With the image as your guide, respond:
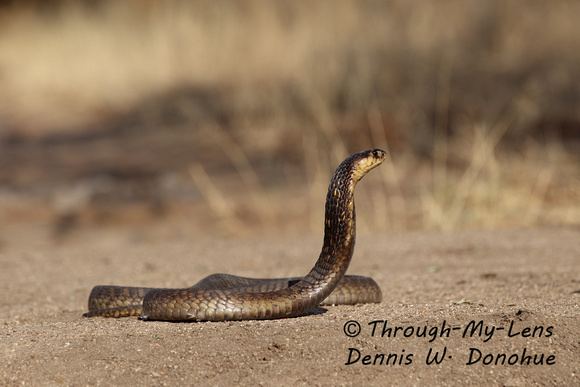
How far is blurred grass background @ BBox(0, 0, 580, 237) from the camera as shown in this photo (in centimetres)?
1098

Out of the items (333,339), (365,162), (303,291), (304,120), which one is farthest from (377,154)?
(304,120)

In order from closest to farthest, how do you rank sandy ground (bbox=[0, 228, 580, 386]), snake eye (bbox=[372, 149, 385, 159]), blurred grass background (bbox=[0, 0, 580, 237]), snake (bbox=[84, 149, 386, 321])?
sandy ground (bbox=[0, 228, 580, 386]) < snake (bbox=[84, 149, 386, 321]) < snake eye (bbox=[372, 149, 385, 159]) < blurred grass background (bbox=[0, 0, 580, 237])

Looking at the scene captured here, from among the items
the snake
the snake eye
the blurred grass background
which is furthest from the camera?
the blurred grass background

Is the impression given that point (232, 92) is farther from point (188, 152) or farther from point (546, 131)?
point (546, 131)

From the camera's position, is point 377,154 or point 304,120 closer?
point 377,154

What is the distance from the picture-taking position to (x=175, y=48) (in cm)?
1814

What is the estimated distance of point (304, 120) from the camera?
46.0 ft

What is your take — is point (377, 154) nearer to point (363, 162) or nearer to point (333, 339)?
point (363, 162)

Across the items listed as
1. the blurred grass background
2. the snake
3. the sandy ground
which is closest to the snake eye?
the snake

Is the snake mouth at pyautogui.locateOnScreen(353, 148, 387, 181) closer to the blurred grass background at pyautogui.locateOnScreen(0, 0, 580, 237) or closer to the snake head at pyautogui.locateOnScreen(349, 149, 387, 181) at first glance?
the snake head at pyautogui.locateOnScreen(349, 149, 387, 181)

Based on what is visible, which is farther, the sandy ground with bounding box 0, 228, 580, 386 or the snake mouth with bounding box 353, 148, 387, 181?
the snake mouth with bounding box 353, 148, 387, 181

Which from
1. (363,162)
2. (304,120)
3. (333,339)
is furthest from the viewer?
(304,120)

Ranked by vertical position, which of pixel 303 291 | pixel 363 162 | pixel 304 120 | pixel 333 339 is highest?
pixel 363 162

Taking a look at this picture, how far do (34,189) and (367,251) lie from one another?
6.13 metres
